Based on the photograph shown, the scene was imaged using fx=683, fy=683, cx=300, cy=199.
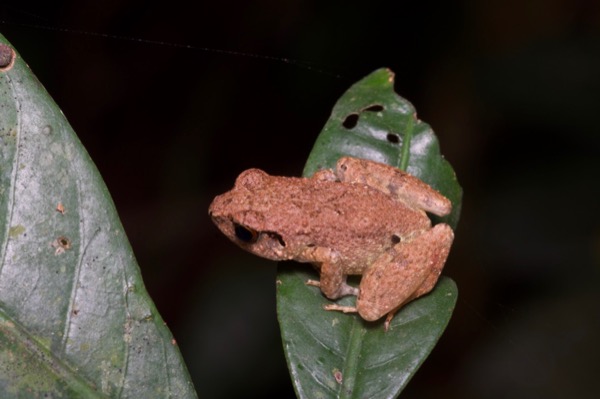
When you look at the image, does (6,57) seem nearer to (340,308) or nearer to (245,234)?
(245,234)

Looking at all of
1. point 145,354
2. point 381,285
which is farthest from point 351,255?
point 145,354

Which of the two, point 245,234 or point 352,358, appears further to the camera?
point 245,234

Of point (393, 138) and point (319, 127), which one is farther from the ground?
point (393, 138)

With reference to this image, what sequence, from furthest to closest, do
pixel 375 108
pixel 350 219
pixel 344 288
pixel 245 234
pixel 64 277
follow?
pixel 375 108
pixel 245 234
pixel 350 219
pixel 344 288
pixel 64 277

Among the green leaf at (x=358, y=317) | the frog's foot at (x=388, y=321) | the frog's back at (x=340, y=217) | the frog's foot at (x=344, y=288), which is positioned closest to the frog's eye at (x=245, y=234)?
the frog's back at (x=340, y=217)

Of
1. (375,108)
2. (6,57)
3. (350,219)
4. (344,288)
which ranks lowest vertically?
(344,288)

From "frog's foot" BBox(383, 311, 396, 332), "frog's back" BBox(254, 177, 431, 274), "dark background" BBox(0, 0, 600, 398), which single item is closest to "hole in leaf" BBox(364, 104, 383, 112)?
"frog's back" BBox(254, 177, 431, 274)

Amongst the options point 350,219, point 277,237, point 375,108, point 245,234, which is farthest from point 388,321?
point 375,108
